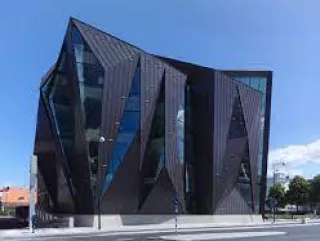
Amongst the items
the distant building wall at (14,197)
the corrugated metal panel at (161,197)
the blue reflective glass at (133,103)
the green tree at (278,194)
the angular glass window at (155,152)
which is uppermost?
the blue reflective glass at (133,103)

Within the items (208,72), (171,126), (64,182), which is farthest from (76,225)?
(208,72)

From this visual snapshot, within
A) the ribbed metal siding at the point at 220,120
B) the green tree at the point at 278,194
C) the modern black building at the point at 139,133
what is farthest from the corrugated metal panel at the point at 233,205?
the green tree at the point at 278,194

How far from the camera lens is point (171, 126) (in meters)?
59.6

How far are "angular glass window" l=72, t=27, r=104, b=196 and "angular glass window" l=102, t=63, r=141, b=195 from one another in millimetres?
2137

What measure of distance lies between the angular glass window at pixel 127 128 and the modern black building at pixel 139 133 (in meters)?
0.10

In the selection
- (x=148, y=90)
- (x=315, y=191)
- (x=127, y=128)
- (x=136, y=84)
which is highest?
(x=136, y=84)

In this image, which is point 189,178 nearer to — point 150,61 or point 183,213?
point 183,213

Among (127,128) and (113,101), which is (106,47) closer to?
(113,101)

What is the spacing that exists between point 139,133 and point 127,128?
4.96 ft

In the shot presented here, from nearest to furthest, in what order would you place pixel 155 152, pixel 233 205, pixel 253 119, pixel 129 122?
pixel 129 122 → pixel 155 152 → pixel 233 205 → pixel 253 119

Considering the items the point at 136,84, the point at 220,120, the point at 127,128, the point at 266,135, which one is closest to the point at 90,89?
the point at 136,84

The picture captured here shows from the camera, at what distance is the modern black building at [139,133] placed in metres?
54.0

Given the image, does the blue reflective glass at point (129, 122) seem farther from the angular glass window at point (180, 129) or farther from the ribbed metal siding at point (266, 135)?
the ribbed metal siding at point (266, 135)

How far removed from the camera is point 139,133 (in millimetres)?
56094
